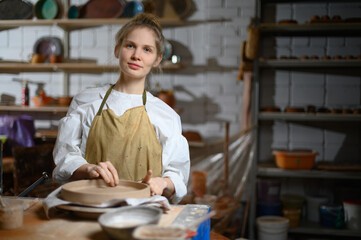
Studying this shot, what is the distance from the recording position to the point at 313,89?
11.9 feet

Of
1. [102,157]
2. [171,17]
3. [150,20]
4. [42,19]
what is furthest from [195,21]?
[102,157]

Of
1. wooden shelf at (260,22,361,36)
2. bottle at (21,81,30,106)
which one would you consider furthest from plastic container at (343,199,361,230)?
bottle at (21,81,30,106)

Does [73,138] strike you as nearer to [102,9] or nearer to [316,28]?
[316,28]

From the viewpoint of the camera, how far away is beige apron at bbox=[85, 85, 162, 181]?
4.75ft

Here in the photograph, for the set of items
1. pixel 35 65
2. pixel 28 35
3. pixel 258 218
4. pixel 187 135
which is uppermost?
pixel 28 35

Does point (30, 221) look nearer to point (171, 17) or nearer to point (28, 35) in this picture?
point (171, 17)

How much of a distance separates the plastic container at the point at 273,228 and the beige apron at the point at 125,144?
1841mm

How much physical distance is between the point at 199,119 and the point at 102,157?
2354 mm

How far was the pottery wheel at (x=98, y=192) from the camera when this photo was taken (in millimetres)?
1009

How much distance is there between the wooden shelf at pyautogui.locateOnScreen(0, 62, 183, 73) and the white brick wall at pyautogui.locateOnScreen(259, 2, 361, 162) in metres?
1.00

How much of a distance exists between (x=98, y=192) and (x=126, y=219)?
0.22 meters

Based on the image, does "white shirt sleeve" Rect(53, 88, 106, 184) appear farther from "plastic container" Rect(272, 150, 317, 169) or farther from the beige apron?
"plastic container" Rect(272, 150, 317, 169)

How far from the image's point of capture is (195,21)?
3.76 metres

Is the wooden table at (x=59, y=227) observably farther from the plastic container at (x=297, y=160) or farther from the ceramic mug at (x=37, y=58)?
the ceramic mug at (x=37, y=58)
